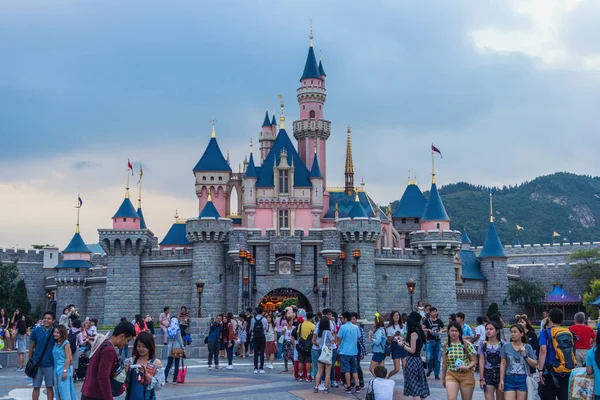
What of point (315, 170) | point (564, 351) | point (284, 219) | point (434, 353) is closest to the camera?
point (564, 351)

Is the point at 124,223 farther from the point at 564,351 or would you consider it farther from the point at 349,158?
the point at 564,351

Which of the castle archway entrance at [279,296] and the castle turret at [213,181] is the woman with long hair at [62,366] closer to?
the castle archway entrance at [279,296]

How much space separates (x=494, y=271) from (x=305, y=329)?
1425 inches

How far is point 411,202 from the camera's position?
5425cm

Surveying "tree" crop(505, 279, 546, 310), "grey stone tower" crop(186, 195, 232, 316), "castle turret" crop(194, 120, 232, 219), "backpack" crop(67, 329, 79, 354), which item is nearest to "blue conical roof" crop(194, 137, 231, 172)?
"castle turret" crop(194, 120, 232, 219)

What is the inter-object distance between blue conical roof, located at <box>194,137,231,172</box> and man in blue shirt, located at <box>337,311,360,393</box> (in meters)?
35.4

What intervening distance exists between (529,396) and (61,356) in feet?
19.0

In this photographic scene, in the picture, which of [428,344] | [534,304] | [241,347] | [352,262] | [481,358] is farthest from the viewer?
A: [534,304]

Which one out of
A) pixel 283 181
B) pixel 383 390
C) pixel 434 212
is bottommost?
pixel 383 390

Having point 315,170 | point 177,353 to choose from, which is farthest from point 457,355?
point 315,170

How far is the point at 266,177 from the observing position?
4622 centimetres

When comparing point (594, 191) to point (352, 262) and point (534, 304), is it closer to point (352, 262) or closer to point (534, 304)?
point (534, 304)

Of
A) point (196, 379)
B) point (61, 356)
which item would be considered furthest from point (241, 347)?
point (61, 356)

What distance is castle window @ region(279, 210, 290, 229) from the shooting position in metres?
45.4
